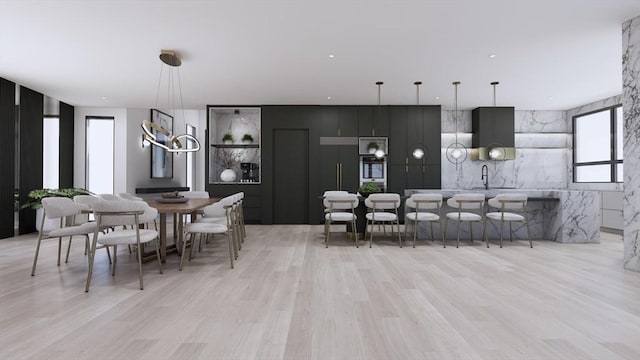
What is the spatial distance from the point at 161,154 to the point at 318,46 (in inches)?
234

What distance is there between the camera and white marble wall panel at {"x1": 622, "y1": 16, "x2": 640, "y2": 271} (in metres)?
3.74

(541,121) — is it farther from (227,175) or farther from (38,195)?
(38,195)

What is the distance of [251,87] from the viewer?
21.3 ft

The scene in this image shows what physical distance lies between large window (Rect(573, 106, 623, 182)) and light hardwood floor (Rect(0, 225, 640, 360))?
384cm

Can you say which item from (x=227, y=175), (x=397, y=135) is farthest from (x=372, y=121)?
(x=227, y=175)

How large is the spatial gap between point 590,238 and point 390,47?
164 inches

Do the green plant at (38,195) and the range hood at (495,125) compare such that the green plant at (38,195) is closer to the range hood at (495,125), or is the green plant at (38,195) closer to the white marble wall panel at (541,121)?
the range hood at (495,125)

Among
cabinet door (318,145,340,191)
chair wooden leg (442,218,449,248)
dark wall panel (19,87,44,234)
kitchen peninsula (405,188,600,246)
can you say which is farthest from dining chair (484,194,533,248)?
dark wall panel (19,87,44,234)

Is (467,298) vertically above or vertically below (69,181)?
below

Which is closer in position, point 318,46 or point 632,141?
point 632,141

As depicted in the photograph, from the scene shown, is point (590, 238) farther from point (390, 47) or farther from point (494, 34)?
point (390, 47)

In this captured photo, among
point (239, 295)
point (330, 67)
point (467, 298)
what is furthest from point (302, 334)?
point (330, 67)

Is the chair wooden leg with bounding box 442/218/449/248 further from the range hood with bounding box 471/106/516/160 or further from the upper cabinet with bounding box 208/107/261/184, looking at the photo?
the upper cabinet with bounding box 208/107/261/184

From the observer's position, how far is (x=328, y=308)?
2615 mm
